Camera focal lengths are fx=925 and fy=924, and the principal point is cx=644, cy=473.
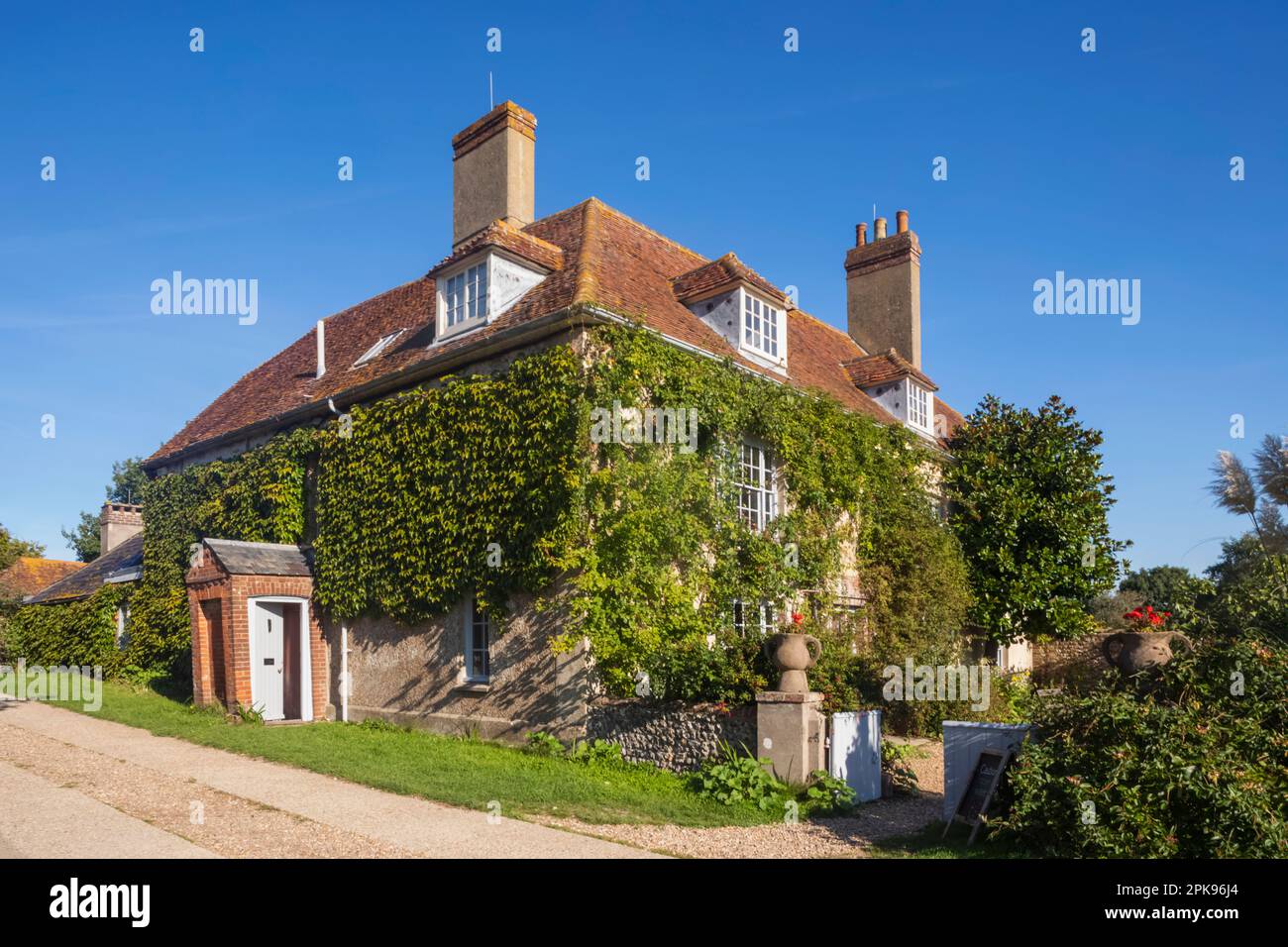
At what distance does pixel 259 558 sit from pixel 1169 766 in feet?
49.1

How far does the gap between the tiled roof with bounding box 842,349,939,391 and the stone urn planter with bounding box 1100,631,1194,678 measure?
13.9 metres

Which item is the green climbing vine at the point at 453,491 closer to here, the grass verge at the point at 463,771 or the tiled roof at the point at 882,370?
the grass verge at the point at 463,771

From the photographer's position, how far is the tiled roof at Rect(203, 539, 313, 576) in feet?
53.5

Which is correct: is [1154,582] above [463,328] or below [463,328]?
below

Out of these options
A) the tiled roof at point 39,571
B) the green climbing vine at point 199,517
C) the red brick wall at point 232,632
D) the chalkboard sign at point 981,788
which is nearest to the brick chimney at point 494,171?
the green climbing vine at point 199,517

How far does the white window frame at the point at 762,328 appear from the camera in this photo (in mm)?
16672

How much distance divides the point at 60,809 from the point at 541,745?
5.92 m

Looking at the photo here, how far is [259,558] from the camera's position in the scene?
17.1m

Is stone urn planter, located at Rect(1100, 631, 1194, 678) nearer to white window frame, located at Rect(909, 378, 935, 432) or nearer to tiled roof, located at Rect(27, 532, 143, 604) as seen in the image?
white window frame, located at Rect(909, 378, 935, 432)

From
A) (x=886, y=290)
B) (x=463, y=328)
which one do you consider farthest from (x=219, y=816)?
(x=886, y=290)

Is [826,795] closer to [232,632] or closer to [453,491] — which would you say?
[453,491]

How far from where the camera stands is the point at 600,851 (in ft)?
26.0
